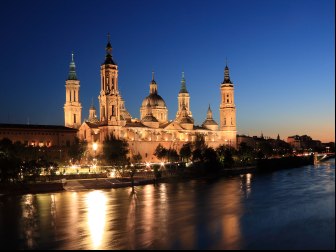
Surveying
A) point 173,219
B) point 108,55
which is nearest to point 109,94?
point 108,55

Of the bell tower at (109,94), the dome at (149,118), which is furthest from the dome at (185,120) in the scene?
the bell tower at (109,94)

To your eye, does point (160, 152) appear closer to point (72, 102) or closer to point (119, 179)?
point (72, 102)

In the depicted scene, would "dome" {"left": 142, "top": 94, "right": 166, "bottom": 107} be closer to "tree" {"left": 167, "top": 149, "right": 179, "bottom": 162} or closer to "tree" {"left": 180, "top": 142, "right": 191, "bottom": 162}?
"tree" {"left": 180, "top": 142, "right": 191, "bottom": 162}

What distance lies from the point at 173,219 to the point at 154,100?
53.6m

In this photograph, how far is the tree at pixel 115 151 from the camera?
182 feet

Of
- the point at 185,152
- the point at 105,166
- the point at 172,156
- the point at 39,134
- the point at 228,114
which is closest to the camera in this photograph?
the point at 105,166

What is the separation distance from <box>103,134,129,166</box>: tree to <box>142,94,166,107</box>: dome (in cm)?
1779

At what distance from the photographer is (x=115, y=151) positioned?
57.5m

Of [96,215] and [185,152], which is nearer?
[96,215]

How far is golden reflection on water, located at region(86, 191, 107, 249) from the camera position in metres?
23.6

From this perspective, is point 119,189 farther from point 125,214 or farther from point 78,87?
point 78,87

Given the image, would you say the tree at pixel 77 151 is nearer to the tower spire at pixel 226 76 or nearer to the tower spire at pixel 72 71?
the tower spire at pixel 72 71

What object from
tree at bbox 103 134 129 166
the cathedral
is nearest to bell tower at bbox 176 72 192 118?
the cathedral

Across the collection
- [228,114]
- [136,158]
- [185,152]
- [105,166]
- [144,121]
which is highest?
[228,114]
